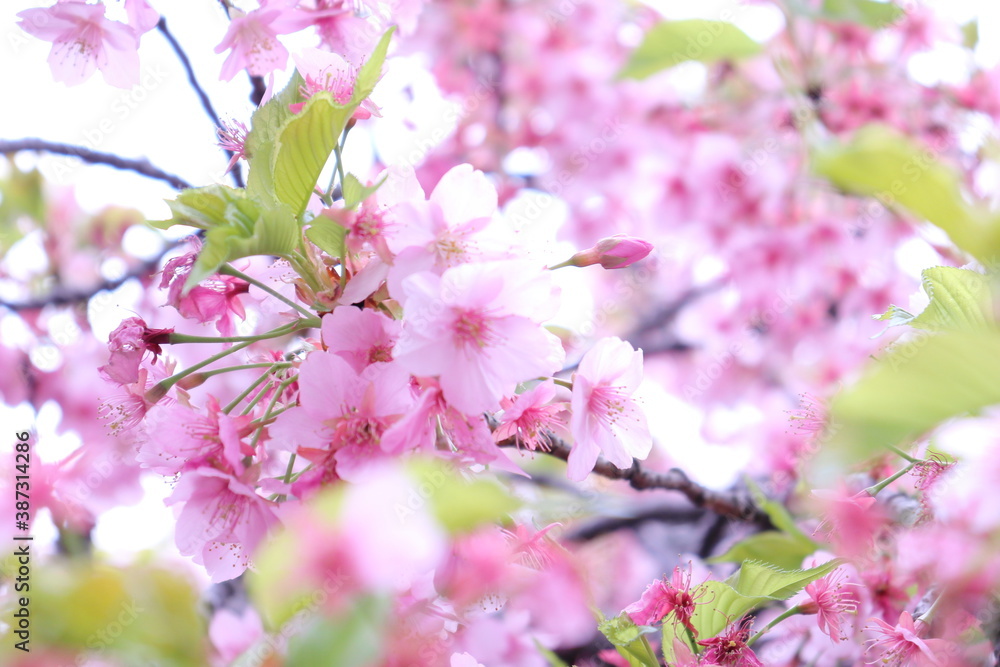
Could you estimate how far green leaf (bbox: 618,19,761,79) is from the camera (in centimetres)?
135

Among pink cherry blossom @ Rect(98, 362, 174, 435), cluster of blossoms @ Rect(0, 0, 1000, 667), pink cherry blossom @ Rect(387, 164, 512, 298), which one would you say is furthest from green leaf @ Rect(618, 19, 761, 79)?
pink cherry blossom @ Rect(98, 362, 174, 435)

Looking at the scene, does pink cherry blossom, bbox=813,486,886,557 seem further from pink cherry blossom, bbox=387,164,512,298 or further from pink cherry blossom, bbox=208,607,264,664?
pink cherry blossom, bbox=208,607,264,664

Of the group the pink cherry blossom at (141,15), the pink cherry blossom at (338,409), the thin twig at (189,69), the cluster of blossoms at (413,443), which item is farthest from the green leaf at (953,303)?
the pink cherry blossom at (141,15)

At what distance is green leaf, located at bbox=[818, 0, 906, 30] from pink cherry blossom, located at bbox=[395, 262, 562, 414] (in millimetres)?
1121

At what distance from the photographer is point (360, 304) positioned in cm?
79

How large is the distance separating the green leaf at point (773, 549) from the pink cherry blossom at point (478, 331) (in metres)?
0.62

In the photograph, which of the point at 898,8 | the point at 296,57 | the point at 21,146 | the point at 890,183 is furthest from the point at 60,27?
the point at 898,8

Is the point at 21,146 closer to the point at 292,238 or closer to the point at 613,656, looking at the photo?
the point at 292,238

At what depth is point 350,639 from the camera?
334mm

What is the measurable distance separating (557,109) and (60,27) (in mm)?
2630

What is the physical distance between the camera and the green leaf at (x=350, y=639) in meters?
0.32

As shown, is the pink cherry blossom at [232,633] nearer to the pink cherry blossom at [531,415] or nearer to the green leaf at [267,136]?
the pink cherry blossom at [531,415]

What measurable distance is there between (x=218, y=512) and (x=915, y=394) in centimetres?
67

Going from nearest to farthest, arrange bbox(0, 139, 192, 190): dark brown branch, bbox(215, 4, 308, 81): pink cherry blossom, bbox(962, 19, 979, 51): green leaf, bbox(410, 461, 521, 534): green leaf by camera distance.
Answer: bbox(410, 461, 521, 534): green leaf → bbox(215, 4, 308, 81): pink cherry blossom → bbox(0, 139, 192, 190): dark brown branch → bbox(962, 19, 979, 51): green leaf
